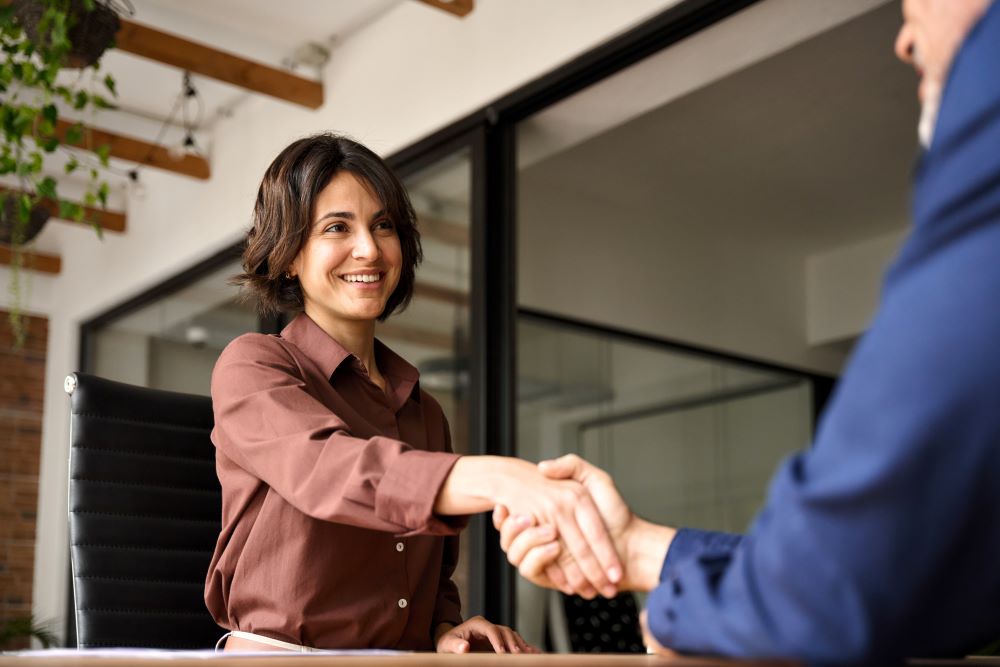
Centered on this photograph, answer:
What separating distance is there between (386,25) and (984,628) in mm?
4127

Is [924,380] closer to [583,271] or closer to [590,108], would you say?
[590,108]

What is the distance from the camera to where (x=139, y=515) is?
188 centimetres

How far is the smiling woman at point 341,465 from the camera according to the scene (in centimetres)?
123

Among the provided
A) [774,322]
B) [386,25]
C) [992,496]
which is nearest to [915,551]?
[992,496]

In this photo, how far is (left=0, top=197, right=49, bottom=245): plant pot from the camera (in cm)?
479

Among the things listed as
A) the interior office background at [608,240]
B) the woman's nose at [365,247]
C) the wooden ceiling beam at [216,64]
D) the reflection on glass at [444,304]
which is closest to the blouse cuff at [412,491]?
the woman's nose at [365,247]

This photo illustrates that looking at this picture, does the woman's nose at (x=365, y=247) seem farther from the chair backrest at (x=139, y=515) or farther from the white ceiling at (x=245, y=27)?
the white ceiling at (x=245, y=27)

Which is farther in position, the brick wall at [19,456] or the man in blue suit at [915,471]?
the brick wall at [19,456]

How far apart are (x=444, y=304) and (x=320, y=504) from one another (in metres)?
2.70

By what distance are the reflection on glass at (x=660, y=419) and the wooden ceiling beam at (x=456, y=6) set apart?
1.43 meters

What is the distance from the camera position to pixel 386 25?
457cm

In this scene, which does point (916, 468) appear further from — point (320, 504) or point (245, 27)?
point (245, 27)

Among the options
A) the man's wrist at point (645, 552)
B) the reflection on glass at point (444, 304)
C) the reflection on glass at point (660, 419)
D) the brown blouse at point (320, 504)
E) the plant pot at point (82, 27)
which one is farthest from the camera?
the reflection on glass at point (660, 419)

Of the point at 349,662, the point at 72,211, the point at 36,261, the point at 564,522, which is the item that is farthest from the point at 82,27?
the point at 36,261
